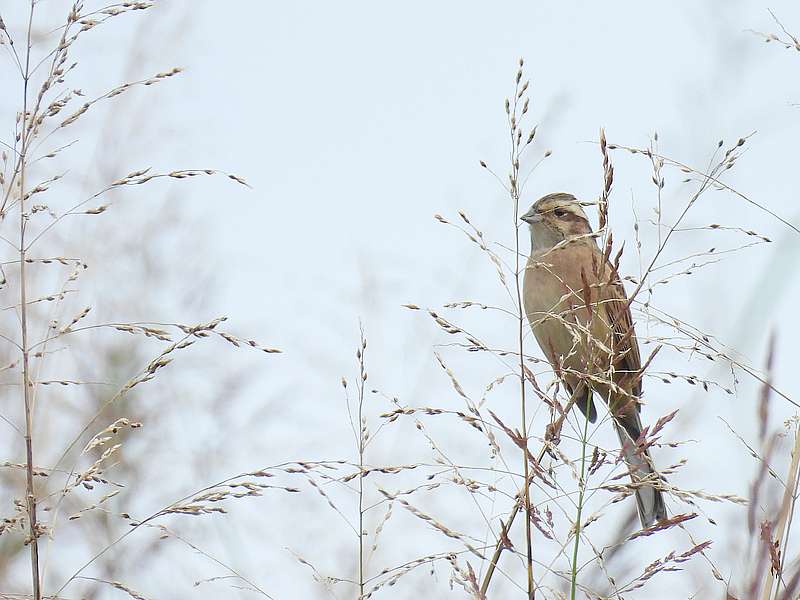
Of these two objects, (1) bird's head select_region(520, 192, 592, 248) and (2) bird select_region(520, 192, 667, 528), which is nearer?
(2) bird select_region(520, 192, 667, 528)

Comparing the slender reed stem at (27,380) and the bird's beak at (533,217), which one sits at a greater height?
the bird's beak at (533,217)

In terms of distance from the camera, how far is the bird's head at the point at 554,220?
5016 mm

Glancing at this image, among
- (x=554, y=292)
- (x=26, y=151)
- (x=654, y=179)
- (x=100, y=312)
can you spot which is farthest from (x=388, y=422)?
(x=100, y=312)

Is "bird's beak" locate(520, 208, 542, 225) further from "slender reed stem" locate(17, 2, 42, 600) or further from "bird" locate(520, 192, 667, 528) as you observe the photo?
"slender reed stem" locate(17, 2, 42, 600)

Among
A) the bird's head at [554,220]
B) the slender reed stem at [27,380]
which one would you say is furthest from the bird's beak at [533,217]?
the slender reed stem at [27,380]

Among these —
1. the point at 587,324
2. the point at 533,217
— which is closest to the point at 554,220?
the point at 533,217

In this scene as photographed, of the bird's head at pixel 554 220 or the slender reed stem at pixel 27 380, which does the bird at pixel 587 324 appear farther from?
the slender reed stem at pixel 27 380

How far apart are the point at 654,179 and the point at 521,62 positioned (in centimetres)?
30

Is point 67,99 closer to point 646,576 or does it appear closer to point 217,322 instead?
point 217,322

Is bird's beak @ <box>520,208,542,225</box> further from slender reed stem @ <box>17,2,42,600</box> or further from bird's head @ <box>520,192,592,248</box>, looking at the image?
slender reed stem @ <box>17,2,42,600</box>

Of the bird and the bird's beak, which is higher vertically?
the bird's beak

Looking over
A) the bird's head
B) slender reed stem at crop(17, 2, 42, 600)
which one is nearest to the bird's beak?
the bird's head

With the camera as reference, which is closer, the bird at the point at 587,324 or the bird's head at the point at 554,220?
the bird at the point at 587,324

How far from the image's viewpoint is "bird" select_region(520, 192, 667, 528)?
1827 mm
